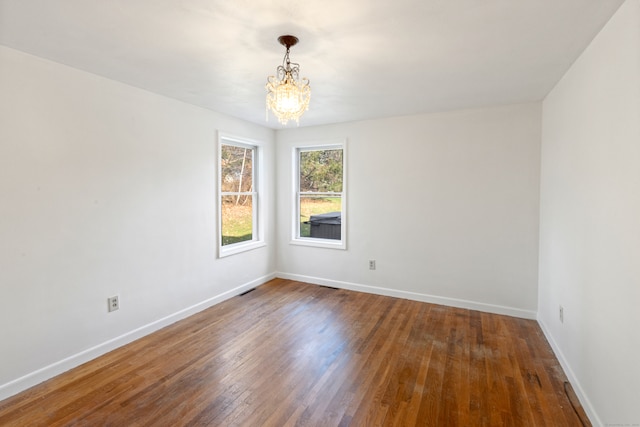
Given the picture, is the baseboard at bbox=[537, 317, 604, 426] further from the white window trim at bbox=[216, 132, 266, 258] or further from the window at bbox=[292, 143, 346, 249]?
the white window trim at bbox=[216, 132, 266, 258]

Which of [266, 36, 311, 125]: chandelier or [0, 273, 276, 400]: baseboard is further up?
[266, 36, 311, 125]: chandelier

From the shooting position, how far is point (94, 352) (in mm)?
2643

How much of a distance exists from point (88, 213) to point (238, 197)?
78.1 inches

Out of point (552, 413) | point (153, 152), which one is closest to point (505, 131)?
point (552, 413)

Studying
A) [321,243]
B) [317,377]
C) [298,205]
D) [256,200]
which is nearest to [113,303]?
[317,377]

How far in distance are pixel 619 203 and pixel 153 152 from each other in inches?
142

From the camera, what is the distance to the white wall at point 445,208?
3482 millimetres

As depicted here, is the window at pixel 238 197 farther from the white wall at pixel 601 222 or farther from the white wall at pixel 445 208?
the white wall at pixel 601 222

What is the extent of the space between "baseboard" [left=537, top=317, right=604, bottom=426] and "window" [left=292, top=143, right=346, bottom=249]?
8.32ft

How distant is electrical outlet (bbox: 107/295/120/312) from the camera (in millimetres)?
2758

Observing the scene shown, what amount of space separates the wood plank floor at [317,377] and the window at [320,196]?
1.50 metres

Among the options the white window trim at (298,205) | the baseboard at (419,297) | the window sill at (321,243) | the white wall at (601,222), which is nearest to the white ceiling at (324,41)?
the white wall at (601,222)

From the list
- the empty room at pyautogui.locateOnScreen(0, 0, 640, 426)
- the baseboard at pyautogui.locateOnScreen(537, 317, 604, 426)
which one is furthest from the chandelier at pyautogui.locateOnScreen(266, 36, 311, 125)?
the baseboard at pyautogui.locateOnScreen(537, 317, 604, 426)

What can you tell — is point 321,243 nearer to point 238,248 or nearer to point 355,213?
point 355,213
